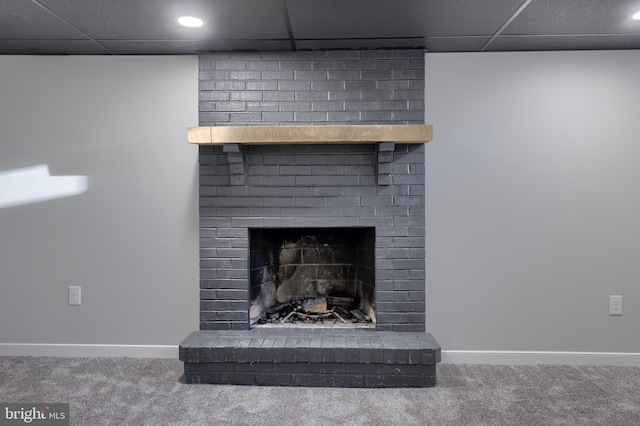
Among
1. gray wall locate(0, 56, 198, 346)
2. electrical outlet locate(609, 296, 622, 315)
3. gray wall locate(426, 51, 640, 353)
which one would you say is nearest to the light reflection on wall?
gray wall locate(0, 56, 198, 346)

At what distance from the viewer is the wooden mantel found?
2443mm

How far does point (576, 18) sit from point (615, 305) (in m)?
1.75

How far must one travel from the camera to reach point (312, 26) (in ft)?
7.63

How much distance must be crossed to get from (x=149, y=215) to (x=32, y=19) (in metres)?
1.24

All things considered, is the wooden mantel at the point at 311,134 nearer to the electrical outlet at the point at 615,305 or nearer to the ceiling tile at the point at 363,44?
the ceiling tile at the point at 363,44

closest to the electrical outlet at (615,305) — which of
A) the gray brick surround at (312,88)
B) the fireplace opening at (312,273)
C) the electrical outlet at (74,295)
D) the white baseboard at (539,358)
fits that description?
A: the white baseboard at (539,358)

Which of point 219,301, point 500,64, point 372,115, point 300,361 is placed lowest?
point 300,361

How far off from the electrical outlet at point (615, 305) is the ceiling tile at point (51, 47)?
141 inches

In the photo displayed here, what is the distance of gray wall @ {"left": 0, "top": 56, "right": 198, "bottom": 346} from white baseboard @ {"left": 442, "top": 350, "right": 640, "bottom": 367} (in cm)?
174

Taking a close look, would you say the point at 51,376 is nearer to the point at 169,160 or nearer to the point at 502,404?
the point at 169,160

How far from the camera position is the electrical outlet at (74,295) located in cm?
283

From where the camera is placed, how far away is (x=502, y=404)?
2.16 m

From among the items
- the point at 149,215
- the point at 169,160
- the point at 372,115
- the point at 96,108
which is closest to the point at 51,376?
the point at 149,215

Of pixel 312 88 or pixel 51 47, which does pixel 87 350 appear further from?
pixel 312 88
